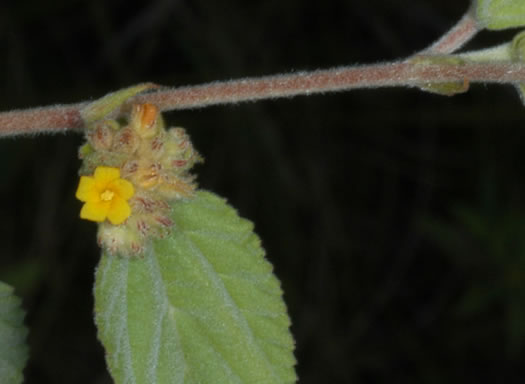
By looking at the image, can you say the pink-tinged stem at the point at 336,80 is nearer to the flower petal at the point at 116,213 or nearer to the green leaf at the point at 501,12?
the green leaf at the point at 501,12

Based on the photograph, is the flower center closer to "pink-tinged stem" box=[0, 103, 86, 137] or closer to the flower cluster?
the flower cluster

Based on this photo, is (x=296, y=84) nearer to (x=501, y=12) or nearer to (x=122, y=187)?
(x=122, y=187)

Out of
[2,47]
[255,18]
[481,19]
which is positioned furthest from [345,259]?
[481,19]

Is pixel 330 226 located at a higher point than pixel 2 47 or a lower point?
lower

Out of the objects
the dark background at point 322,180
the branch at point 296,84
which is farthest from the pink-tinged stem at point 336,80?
the dark background at point 322,180

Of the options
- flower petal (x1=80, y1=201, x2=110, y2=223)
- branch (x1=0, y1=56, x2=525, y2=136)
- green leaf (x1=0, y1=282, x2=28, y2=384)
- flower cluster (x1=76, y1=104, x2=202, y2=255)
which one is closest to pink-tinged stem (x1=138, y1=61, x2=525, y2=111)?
branch (x1=0, y1=56, x2=525, y2=136)

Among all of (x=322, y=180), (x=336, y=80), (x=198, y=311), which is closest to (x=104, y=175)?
(x=198, y=311)

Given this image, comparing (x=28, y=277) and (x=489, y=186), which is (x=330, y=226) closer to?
(x=489, y=186)
